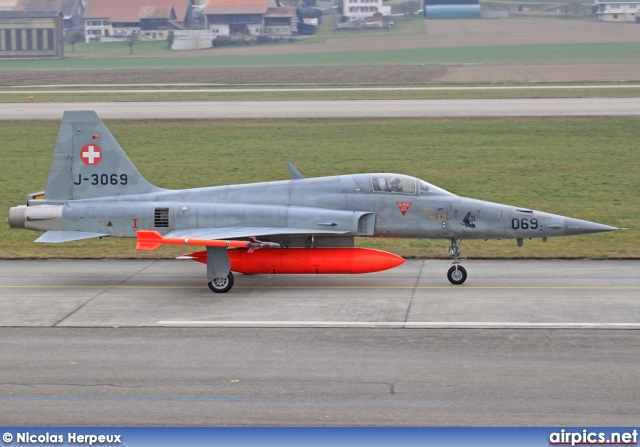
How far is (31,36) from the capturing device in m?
143

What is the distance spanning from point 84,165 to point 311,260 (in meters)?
5.97

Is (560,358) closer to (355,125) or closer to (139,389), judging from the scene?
(139,389)

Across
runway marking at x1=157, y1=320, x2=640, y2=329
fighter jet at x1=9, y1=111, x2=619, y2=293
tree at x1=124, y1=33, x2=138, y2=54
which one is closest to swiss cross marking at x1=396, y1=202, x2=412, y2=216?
fighter jet at x1=9, y1=111, x2=619, y2=293

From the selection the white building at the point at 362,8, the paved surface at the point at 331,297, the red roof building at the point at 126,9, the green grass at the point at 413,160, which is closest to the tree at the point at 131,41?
the red roof building at the point at 126,9

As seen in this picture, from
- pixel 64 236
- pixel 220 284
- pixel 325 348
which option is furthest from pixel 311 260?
pixel 64 236

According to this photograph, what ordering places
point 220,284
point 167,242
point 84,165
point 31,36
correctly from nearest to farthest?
point 167,242 < point 220,284 < point 84,165 < point 31,36

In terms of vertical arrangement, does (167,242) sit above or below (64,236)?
above

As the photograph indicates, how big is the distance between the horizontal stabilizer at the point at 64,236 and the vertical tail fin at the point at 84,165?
97 cm

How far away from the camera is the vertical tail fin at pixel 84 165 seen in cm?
2102

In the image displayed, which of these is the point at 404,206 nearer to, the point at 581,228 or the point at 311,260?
the point at 311,260

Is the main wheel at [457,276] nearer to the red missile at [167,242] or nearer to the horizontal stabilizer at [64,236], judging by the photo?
the red missile at [167,242]

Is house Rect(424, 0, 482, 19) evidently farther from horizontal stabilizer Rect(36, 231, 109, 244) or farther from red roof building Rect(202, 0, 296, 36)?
horizontal stabilizer Rect(36, 231, 109, 244)

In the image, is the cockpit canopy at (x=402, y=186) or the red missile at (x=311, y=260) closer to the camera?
the red missile at (x=311, y=260)

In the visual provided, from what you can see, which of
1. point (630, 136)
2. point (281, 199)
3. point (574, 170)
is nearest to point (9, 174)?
point (281, 199)
